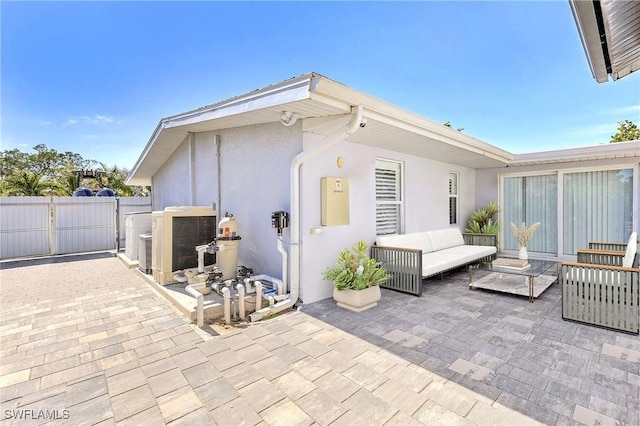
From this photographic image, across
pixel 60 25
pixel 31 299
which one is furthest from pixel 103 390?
pixel 60 25

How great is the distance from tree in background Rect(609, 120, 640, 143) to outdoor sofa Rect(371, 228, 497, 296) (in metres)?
17.1

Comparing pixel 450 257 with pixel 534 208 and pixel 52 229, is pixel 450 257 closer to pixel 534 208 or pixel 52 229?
pixel 534 208

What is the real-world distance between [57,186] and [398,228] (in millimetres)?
15425

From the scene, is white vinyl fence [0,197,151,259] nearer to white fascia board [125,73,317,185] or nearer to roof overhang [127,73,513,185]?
roof overhang [127,73,513,185]

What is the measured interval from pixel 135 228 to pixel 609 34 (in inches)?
343

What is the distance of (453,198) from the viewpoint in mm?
8961

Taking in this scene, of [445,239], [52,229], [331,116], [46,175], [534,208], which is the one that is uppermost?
[46,175]

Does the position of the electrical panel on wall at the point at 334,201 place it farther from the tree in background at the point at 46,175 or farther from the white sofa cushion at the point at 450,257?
the tree in background at the point at 46,175

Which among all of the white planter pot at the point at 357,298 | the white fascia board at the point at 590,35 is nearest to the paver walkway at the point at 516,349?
the white planter pot at the point at 357,298

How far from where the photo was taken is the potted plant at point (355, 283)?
14.7ft

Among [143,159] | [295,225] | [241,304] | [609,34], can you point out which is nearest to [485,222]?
[295,225]

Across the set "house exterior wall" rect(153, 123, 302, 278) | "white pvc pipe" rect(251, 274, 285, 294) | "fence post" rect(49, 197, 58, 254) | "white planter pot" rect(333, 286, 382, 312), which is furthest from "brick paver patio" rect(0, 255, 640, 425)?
"fence post" rect(49, 197, 58, 254)

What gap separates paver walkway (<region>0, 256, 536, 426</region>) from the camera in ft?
7.39

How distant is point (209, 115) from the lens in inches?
204
